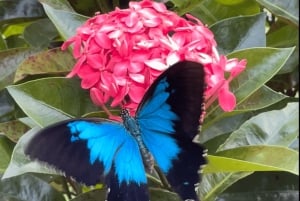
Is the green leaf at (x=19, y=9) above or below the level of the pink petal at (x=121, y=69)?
below


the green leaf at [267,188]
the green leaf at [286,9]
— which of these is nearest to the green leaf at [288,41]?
the green leaf at [286,9]

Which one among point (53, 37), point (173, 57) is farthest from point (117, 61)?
point (53, 37)

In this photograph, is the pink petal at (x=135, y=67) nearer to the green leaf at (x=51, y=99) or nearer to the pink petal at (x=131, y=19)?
the pink petal at (x=131, y=19)

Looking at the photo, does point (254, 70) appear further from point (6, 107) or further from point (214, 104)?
point (6, 107)

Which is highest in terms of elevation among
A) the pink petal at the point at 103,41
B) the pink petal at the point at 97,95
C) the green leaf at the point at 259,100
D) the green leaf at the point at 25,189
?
the pink petal at the point at 103,41

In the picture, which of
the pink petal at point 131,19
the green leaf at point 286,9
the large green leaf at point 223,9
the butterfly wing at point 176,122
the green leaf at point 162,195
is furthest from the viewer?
the large green leaf at point 223,9

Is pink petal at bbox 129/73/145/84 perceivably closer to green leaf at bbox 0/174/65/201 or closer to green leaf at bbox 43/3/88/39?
green leaf at bbox 43/3/88/39

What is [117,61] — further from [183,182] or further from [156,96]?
[183,182]
